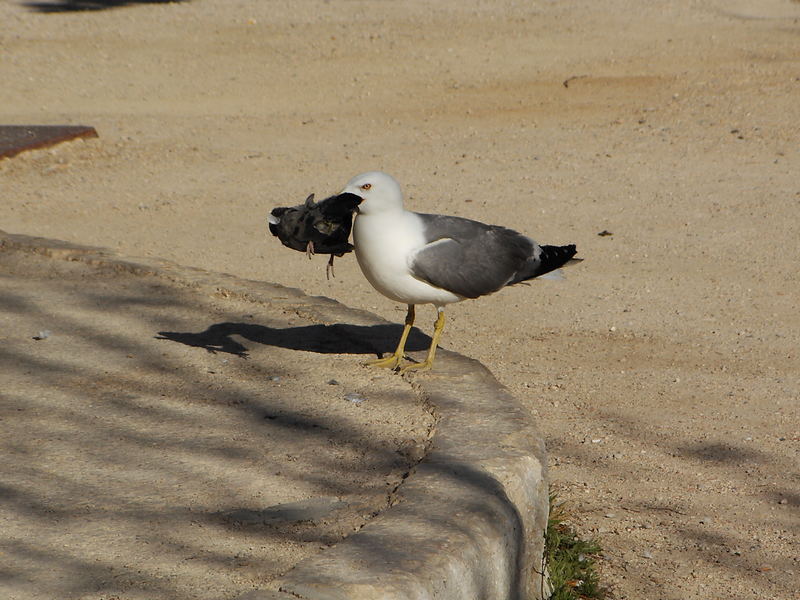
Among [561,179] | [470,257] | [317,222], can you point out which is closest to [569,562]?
[470,257]

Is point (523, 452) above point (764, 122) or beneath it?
beneath

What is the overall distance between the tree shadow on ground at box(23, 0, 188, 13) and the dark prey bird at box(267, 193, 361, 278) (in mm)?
10405

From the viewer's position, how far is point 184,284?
4.77m

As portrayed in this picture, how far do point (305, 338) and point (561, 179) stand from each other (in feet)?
13.3

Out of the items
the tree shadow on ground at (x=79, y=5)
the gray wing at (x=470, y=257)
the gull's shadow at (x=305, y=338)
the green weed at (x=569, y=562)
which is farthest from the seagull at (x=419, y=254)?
the tree shadow on ground at (x=79, y=5)

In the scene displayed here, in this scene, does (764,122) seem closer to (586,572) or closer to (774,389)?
(774,389)

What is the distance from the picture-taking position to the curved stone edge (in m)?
2.57

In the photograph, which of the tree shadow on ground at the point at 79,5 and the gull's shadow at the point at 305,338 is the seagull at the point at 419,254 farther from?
the tree shadow on ground at the point at 79,5

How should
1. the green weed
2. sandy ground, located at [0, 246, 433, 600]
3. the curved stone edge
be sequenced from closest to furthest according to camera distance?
the curved stone edge < sandy ground, located at [0, 246, 433, 600] < the green weed

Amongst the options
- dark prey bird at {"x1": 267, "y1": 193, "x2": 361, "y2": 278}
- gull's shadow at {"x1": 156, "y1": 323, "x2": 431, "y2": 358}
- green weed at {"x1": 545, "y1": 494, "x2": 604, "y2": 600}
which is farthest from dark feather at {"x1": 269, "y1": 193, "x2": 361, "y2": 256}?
green weed at {"x1": 545, "y1": 494, "x2": 604, "y2": 600}

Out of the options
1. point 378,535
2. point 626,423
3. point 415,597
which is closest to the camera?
point 415,597

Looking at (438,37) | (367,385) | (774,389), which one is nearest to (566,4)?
(438,37)

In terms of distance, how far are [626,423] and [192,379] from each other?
1.81 m

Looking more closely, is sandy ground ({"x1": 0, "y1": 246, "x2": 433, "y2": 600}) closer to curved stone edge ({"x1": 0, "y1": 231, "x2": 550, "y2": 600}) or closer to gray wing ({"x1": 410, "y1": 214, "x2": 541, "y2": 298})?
curved stone edge ({"x1": 0, "y1": 231, "x2": 550, "y2": 600})
